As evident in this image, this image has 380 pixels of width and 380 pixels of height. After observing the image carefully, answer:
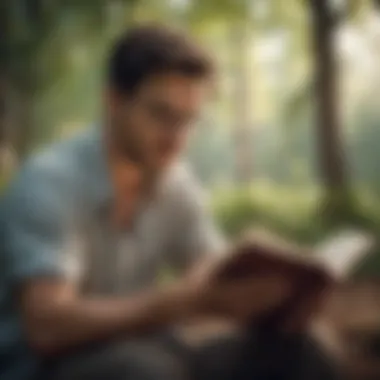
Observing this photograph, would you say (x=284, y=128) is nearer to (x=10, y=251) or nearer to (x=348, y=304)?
(x=348, y=304)

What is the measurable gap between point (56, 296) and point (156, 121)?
0.93 ft

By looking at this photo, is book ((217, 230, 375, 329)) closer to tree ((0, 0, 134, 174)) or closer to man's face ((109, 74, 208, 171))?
man's face ((109, 74, 208, 171))

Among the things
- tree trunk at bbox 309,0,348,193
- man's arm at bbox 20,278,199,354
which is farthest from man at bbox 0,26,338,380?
tree trunk at bbox 309,0,348,193

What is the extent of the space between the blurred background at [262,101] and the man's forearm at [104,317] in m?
0.14

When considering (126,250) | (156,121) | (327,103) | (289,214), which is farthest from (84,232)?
(327,103)

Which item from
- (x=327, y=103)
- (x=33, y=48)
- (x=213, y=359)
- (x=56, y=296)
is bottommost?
(x=213, y=359)

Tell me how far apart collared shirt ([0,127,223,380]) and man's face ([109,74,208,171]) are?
3 cm

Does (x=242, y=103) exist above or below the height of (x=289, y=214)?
above

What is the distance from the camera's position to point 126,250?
120cm

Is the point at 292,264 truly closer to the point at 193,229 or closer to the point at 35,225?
the point at 193,229

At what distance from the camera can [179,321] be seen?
1.18 meters

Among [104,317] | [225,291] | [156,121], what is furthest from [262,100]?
[104,317]

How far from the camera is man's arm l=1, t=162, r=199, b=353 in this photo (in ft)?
3.82

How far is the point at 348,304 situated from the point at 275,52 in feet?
1.22
